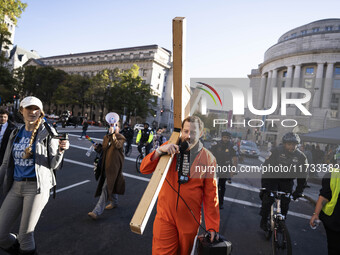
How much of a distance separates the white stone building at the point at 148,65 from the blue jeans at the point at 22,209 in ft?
157

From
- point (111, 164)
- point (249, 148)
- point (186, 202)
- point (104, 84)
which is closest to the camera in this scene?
point (249, 148)

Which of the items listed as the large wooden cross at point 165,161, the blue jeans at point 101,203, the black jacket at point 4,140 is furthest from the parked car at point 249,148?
the black jacket at point 4,140

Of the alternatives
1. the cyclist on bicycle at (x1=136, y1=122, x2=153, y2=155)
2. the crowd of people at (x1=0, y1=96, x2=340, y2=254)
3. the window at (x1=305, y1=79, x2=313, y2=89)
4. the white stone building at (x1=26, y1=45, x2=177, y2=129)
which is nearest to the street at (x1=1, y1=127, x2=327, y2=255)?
the crowd of people at (x1=0, y1=96, x2=340, y2=254)

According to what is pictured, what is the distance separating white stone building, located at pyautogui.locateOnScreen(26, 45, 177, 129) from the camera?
2171 inches

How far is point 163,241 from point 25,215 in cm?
156

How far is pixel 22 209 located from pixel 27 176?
387 millimetres

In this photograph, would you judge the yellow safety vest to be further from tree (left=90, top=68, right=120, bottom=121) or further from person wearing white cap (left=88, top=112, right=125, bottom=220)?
tree (left=90, top=68, right=120, bottom=121)

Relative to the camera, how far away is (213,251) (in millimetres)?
1725

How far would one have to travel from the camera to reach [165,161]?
66.1 inches

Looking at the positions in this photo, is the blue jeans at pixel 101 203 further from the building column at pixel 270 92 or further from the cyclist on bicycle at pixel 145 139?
the cyclist on bicycle at pixel 145 139

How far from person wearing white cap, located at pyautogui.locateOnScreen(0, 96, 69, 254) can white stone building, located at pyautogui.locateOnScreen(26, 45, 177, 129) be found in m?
47.5

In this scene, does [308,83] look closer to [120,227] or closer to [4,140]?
[120,227]

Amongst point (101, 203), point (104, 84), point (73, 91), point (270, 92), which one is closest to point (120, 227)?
point (101, 203)

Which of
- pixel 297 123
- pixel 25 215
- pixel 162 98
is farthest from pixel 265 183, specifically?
pixel 162 98
